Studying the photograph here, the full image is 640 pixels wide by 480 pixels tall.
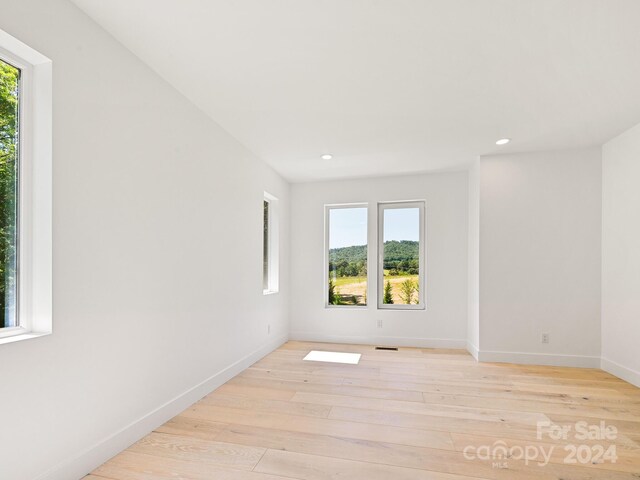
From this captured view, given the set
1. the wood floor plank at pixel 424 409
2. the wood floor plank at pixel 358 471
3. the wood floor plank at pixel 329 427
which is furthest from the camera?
the wood floor plank at pixel 424 409

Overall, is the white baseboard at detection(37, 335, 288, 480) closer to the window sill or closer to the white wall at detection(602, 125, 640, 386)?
the window sill

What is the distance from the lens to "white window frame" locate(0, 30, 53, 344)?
62.3 inches

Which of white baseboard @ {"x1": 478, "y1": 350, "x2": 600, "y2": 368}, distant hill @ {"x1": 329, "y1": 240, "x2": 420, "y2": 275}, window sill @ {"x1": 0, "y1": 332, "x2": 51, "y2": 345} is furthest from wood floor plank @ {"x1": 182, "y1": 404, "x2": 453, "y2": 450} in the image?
distant hill @ {"x1": 329, "y1": 240, "x2": 420, "y2": 275}

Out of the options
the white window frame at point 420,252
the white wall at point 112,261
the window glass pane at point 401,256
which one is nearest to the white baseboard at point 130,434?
the white wall at point 112,261

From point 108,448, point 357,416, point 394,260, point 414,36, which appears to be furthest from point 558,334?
point 108,448

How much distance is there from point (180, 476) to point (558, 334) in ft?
13.3

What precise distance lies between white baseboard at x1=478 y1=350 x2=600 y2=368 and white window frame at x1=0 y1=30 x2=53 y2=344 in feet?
13.6

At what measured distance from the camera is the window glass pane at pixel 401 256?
16.0 feet

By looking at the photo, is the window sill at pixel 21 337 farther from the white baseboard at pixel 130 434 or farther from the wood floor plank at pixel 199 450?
the wood floor plank at pixel 199 450

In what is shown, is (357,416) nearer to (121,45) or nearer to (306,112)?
(306,112)

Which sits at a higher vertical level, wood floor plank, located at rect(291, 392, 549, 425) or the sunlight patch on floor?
wood floor plank, located at rect(291, 392, 549, 425)

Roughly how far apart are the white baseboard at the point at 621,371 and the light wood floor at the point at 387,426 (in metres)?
0.09

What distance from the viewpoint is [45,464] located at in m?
1.56

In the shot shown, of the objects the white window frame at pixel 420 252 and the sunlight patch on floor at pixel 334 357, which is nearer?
the sunlight patch on floor at pixel 334 357
